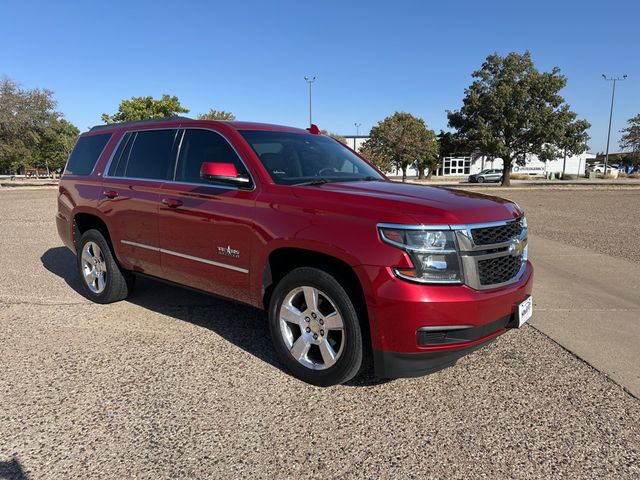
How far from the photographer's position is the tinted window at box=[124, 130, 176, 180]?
15.1 feet

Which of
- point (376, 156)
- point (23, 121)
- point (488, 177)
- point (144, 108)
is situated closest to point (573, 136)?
point (488, 177)

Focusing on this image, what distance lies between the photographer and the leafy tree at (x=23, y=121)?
3466 centimetres

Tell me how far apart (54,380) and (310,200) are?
2246mm

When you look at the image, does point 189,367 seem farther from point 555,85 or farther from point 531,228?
point 555,85

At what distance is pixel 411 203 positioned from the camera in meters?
3.13

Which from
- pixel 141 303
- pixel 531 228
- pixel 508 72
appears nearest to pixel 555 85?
pixel 508 72

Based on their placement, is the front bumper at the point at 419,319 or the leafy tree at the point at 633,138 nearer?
the front bumper at the point at 419,319

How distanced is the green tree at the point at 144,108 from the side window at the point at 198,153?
3235cm

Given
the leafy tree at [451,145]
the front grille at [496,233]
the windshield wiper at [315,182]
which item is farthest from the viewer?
the leafy tree at [451,145]

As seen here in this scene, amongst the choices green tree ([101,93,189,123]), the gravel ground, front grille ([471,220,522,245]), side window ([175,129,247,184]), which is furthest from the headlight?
green tree ([101,93,189,123])

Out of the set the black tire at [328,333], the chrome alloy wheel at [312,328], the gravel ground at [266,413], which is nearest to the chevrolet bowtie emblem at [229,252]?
the black tire at [328,333]

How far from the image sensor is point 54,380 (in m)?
3.55

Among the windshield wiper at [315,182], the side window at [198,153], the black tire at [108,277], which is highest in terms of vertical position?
the side window at [198,153]

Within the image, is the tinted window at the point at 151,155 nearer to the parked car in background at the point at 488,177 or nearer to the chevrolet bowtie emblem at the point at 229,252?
the chevrolet bowtie emblem at the point at 229,252
